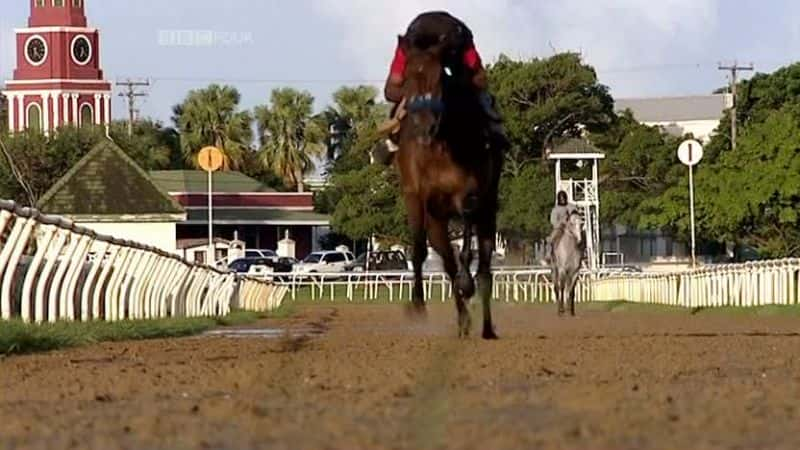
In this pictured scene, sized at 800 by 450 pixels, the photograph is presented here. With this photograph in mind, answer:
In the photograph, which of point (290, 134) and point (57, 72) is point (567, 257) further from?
point (57, 72)

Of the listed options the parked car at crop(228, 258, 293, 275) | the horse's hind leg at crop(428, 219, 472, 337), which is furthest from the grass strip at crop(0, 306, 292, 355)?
the parked car at crop(228, 258, 293, 275)

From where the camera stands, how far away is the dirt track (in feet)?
24.5

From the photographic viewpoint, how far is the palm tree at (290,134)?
12669 centimetres

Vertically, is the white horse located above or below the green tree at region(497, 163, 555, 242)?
below

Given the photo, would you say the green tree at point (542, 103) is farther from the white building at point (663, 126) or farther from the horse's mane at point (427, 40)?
the horse's mane at point (427, 40)

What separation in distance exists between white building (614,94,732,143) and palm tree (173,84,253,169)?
47.5 metres

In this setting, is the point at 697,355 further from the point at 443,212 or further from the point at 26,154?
the point at 26,154

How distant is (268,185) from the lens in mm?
130500

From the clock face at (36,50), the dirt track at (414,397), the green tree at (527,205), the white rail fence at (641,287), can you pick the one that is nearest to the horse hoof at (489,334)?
the dirt track at (414,397)

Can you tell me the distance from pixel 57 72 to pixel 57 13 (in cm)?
510

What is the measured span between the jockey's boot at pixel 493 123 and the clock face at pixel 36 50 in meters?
134

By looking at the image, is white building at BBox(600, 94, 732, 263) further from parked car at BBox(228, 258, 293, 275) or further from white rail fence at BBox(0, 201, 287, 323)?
white rail fence at BBox(0, 201, 287, 323)

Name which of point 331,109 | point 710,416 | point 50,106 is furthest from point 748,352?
point 50,106

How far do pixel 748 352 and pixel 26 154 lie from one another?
88270mm
